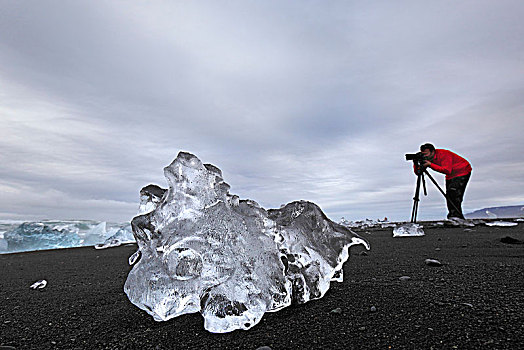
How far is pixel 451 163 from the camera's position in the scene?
357 inches

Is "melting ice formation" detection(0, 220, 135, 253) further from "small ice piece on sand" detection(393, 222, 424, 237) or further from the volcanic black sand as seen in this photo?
the volcanic black sand

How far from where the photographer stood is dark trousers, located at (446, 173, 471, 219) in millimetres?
8984

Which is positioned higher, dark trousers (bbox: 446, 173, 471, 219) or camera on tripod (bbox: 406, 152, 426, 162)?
camera on tripod (bbox: 406, 152, 426, 162)

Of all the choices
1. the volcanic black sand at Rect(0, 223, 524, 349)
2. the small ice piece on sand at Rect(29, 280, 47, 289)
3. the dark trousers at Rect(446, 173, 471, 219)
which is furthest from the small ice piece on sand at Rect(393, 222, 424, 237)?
the small ice piece on sand at Rect(29, 280, 47, 289)

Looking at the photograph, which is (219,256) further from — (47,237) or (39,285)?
(47,237)

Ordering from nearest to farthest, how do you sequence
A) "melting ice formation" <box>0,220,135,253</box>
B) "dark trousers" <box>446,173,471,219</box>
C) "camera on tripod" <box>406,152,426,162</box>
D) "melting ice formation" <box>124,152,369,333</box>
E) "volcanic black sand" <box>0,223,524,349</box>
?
"volcanic black sand" <box>0,223,524,349</box>, "melting ice formation" <box>124,152,369,333</box>, "camera on tripod" <box>406,152,426,162</box>, "melting ice formation" <box>0,220,135,253</box>, "dark trousers" <box>446,173,471,219</box>

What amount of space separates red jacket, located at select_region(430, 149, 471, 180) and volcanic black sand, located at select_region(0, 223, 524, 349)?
695 cm

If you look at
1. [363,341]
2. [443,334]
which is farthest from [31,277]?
[443,334]

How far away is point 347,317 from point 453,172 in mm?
8959

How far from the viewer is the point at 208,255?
1859 mm

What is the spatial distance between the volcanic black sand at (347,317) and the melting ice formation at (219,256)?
88 millimetres

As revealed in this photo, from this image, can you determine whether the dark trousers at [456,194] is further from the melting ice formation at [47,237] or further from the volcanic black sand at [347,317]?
the melting ice formation at [47,237]

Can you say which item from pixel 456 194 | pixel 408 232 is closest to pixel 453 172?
pixel 456 194

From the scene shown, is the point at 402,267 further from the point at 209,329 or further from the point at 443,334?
the point at 209,329
